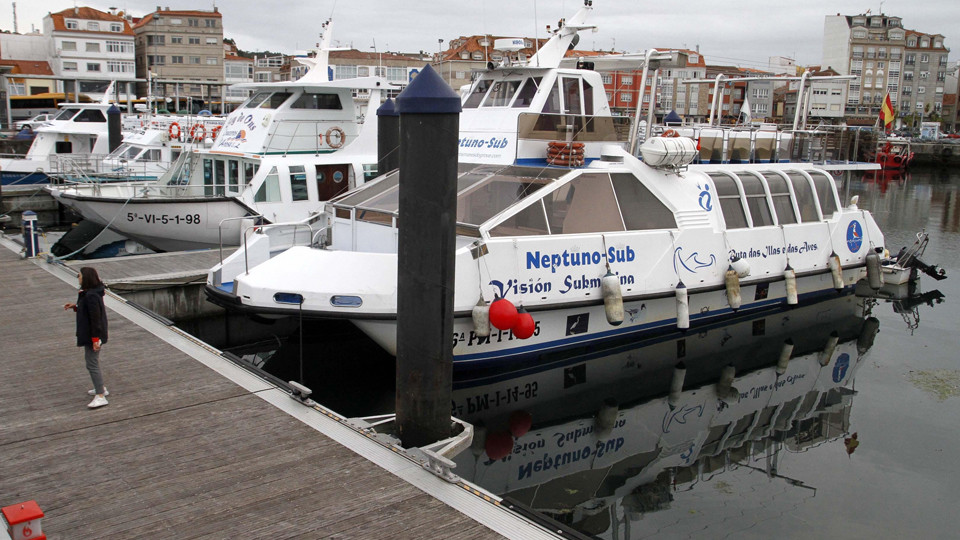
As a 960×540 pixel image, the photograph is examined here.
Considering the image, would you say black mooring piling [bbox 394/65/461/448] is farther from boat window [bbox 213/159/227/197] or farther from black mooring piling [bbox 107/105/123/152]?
black mooring piling [bbox 107/105/123/152]

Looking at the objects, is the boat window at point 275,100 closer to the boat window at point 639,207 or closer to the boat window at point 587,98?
the boat window at point 587,98

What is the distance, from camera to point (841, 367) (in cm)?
1229

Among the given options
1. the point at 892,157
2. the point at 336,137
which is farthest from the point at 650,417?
the point at 892,157

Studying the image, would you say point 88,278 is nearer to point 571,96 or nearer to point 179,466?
point 179,466

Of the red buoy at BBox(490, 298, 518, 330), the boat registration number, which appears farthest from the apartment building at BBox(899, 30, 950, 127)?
the red buoy at BBox(490, 298, 518, 330)

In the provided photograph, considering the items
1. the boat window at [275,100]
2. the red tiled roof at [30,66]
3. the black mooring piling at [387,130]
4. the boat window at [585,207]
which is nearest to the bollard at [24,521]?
the boat window at [585,207]

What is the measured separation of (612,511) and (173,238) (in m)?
13.0

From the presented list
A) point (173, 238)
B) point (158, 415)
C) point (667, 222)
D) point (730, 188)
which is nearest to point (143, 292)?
point (173, 238)

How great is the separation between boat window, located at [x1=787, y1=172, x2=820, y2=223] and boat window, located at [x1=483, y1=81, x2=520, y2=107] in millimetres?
5433

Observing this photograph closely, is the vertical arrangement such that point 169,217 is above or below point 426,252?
below

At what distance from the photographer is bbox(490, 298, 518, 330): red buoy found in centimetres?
888

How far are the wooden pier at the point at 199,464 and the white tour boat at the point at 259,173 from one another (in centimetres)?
802

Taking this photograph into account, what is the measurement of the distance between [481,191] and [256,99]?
1033 cm

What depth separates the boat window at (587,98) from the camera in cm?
1252
